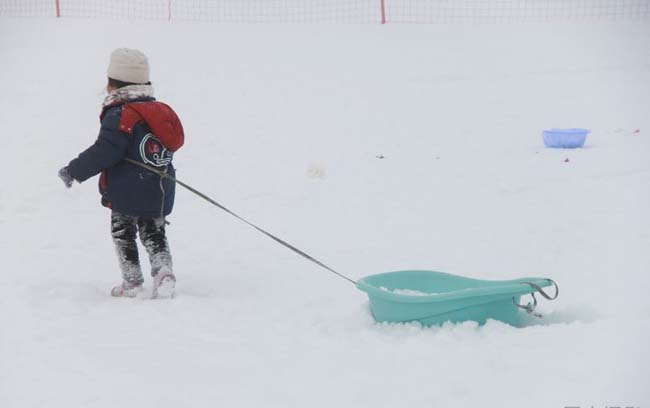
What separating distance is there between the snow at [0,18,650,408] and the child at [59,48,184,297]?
299 mm

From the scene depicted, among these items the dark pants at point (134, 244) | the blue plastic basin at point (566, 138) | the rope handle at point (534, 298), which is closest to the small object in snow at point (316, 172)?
the blue plastic basin at point (566, 138)

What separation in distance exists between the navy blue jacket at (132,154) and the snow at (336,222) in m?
0.51

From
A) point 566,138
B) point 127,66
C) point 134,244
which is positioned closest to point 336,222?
point 134,244

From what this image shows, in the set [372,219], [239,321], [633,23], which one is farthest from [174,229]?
[633,23]

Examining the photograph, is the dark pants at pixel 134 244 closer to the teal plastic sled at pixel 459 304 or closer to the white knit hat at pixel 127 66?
the white knit hat at pixel 127 66

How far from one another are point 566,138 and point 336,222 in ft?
9.80

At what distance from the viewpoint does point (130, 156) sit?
402 centimetres

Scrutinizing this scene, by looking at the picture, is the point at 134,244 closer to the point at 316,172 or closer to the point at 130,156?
the point at 130,156

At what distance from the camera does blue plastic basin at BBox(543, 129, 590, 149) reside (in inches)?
296

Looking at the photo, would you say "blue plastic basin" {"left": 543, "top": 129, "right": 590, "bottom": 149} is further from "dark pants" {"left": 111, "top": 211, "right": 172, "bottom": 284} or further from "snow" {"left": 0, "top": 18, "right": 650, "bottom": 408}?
"dark pants" {"left": 111, "top": 211, "right": 172, "bottom": 284}

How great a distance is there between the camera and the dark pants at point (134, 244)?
4148mm

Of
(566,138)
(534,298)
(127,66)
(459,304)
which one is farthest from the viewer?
(566,138)

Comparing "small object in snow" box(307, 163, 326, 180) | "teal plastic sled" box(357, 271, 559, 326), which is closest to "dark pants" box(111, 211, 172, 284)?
"teal plastic sled" box(357, 271, 559, 326)

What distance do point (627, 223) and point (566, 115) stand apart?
408 centimetres
